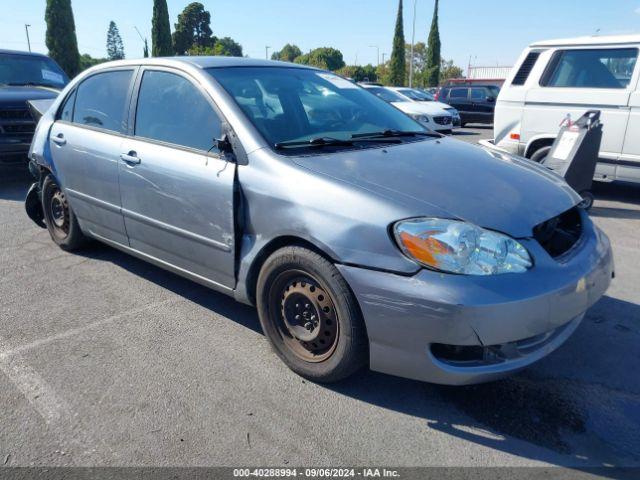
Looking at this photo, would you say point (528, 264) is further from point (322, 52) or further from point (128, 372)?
point (322, 52)

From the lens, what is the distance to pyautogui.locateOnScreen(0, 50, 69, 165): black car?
751 centimetres

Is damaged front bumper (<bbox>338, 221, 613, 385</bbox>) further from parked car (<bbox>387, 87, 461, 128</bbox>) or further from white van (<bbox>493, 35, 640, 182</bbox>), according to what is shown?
parked car (<bbox>387, 87, 461, 128</bbox>)

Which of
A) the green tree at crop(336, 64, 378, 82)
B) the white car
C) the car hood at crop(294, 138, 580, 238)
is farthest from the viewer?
the green tree at crop(336, 64, 378, 82)

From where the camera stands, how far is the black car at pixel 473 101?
1828 cm

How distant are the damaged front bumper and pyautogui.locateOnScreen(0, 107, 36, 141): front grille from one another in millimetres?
6969

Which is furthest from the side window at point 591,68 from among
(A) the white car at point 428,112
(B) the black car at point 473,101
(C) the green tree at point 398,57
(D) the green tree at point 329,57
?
(D) the green tree at point 329,57

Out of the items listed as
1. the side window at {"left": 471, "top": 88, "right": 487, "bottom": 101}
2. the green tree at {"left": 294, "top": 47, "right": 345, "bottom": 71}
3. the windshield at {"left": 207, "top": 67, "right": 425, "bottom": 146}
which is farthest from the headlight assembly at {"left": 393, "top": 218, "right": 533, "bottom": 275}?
the green tree at {"left": 294, "top": 47, "right": 345, "bottom": 71}

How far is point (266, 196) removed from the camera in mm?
2816

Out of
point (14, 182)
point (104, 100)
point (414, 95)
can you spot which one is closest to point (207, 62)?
point (104, 100)

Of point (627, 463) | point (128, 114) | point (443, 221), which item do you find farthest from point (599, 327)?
point (128, 114)

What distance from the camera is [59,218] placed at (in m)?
4.84

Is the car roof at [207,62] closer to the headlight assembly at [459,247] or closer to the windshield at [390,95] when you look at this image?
the headlight assembly at [459,247]

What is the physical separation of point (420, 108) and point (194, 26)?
6468 cm

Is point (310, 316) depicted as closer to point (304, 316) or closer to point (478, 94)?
point (304, 316)
